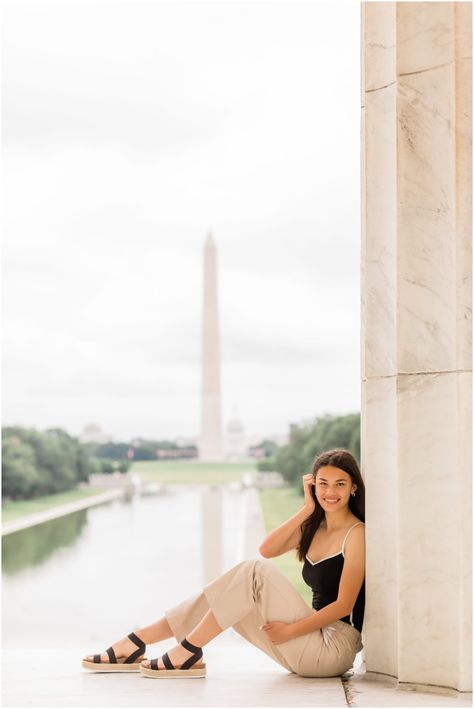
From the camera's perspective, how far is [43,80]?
80625 mm

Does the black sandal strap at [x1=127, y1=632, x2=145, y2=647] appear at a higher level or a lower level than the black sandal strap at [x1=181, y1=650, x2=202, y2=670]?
higher

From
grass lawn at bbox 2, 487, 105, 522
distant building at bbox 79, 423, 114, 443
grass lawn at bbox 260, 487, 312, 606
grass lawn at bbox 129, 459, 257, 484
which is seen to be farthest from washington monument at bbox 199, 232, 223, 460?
distant building at bbox 79, 423, 114, 443

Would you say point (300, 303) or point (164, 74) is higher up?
point (164, 74)

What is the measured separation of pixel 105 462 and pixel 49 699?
218 ft

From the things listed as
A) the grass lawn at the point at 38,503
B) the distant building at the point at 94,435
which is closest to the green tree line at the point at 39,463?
the grass lawn at the point at 38,503

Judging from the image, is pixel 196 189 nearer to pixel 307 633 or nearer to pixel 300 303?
pixel 300 303

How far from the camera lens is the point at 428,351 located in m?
4.13

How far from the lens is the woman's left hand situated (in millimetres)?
4410

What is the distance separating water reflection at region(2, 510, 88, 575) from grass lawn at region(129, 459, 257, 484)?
2428cm

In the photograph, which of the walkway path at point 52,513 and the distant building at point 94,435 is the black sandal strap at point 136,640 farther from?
the distant building at point 94,435

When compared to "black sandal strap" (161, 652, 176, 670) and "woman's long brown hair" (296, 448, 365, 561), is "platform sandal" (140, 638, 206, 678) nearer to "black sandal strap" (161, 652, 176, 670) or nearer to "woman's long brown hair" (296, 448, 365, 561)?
"black sandal strap" (161, 652, 176, 670)

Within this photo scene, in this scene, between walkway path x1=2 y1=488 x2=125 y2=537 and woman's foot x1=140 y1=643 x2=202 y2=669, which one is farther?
walkway path x1=2 y1=488 x2=125 y2=537

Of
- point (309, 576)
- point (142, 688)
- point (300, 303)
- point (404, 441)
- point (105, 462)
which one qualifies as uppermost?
point (300, 303)

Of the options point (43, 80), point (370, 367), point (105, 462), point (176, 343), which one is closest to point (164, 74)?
point (43, 80)
